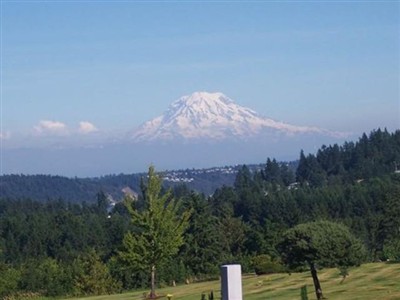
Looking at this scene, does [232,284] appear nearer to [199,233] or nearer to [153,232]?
[153,232]

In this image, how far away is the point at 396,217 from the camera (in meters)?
85.2

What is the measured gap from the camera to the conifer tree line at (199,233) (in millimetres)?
56566

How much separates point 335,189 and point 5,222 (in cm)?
5359

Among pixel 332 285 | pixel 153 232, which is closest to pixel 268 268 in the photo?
pixel 153 232

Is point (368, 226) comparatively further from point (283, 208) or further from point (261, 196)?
point (261, 196)

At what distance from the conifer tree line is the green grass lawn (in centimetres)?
127

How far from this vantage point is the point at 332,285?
36.8 m

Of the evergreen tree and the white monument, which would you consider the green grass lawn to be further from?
the white monument

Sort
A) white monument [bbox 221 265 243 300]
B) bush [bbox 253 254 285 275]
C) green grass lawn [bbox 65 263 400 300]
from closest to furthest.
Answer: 1. white monument [bbox 221 265 243 300]
2. green grass lawn [bbox 65 263 400 300]
3. bush [bbox 253 254 285 275]

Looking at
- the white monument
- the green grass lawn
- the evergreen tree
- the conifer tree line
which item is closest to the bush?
the conifer tree line

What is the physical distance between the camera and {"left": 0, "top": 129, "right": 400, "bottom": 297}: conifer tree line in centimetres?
5657

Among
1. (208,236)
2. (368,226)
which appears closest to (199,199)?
(208,236)

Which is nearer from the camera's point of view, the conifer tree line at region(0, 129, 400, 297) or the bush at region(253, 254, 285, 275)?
the bush at region(253, 254, 285, 275)

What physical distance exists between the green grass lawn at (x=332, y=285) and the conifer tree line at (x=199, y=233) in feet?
4.15
